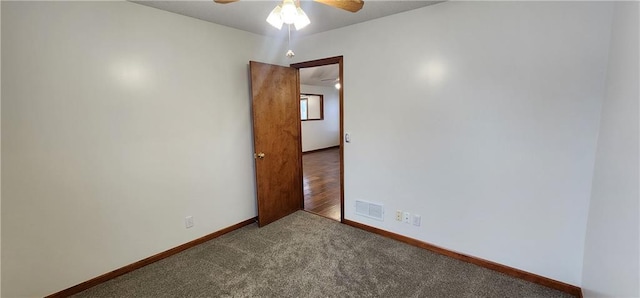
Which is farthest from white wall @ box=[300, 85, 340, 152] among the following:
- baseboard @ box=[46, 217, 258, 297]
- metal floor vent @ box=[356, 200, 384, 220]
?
baseboard @ box=[46, 217, 258, 297]

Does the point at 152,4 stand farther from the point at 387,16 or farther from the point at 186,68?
the point at 387,16

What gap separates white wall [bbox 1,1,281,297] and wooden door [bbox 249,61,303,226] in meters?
0.31

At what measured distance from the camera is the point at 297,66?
339 cm

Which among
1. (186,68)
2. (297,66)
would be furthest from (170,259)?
(297,66)

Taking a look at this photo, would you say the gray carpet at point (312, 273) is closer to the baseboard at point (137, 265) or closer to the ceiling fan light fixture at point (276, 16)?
the baseboard at point (137, 265)

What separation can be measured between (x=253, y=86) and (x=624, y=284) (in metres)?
3.00

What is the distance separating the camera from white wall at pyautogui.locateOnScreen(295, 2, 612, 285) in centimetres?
182

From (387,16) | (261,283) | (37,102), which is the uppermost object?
(387,16)

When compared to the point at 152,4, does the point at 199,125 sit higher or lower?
lower

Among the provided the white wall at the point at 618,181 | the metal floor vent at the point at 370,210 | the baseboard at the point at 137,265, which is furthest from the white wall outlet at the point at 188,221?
the white wall at the point at 618,181

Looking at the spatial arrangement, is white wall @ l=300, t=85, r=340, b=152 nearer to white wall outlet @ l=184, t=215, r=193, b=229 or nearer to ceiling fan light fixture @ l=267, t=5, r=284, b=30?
white wall outlet @ l=184, t=215, r=193, b=229

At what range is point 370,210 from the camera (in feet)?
→ 9.77

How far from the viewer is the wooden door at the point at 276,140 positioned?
9.99 feet

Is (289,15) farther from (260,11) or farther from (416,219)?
(416,219)
